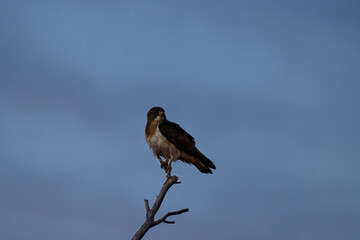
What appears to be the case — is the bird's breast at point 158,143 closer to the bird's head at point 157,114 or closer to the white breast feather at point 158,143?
the white breast feather at point 158,143

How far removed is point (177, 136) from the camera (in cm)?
1140

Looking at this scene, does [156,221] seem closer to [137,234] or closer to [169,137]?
[137,234]

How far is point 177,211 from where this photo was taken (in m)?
8.14

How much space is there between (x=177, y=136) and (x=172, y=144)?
0.25 meters

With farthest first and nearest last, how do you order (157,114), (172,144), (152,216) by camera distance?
(157,114), (172,144), (152,216)

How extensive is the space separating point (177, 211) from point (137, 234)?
902 mm

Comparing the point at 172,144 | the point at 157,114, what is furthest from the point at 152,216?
the point at 157,114

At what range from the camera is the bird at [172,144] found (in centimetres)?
1137

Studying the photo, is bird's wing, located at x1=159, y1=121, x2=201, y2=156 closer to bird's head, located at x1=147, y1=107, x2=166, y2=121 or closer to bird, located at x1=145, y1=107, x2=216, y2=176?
bird, located at x1=145, y1=107, x2=216, y2=176

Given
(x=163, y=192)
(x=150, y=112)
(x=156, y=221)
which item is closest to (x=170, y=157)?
(x=150, y=112)

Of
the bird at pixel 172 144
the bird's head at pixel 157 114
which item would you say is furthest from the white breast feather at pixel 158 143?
the bird's head at pixel 157 114

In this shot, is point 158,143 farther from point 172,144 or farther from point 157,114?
point 157,114

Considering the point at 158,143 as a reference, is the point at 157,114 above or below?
above

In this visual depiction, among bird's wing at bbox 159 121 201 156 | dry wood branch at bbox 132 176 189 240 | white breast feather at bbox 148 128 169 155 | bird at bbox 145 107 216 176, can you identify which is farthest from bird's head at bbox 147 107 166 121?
dry wood branch at bbox 132 176 189 240
